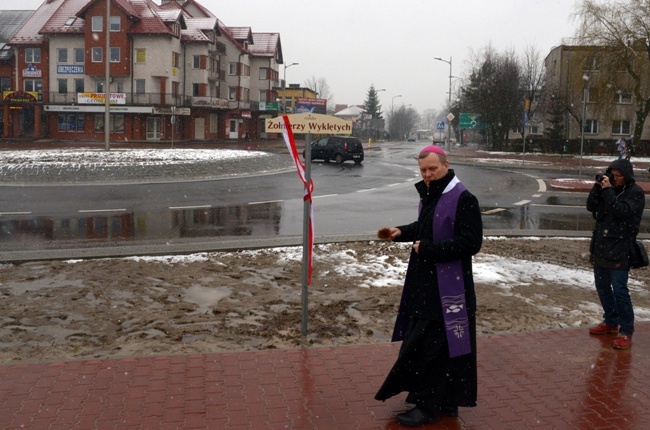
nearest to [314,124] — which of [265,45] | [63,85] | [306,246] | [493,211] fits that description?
[306,246]

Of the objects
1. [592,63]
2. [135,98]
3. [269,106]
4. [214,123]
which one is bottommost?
[214,123]

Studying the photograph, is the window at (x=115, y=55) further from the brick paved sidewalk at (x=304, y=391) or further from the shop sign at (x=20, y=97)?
the brick paved sidewalk at (x=304, y=391)

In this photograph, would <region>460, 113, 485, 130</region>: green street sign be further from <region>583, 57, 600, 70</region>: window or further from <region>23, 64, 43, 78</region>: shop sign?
<region>23, 64, 43, 78</region>: shop sign

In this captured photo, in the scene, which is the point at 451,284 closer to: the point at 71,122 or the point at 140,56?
the point at 140,56

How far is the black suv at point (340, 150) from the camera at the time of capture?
37.0 m

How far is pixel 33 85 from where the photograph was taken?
208 ft

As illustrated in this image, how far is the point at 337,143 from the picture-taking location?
37.3 meters

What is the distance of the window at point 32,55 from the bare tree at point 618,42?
153ft

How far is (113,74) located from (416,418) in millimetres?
60955

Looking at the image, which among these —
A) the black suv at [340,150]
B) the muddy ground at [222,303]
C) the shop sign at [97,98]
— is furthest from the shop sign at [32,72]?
the muddy ground at [222,303]

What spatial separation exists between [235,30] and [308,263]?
74368 millimetres

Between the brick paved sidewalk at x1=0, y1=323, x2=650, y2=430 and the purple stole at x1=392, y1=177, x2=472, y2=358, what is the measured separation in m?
0.60

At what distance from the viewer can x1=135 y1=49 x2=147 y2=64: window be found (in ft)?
199

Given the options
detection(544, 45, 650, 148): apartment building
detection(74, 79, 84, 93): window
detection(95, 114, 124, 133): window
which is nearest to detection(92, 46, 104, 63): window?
detection(74, 79, 84, 93): window
